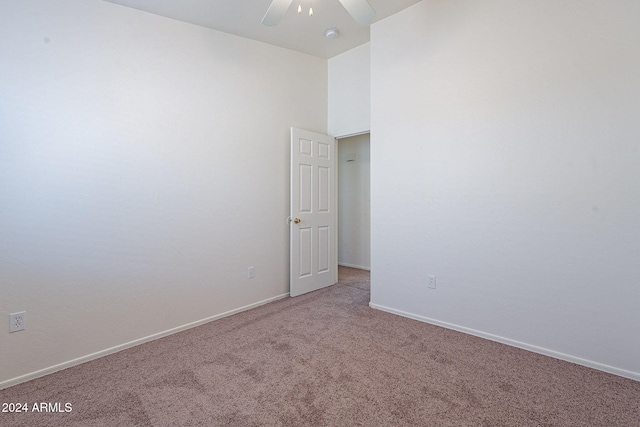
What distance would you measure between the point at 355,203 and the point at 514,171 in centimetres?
305

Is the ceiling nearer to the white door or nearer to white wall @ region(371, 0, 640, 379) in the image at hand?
white wall @ region(371, 0, 640, 379)

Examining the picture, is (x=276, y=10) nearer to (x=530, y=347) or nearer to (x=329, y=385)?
(x=329, y=385)

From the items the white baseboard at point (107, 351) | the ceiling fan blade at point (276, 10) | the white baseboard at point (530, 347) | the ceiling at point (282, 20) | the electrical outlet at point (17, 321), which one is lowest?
the white baseboard at point (107, 351)

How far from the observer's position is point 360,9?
1.79 m

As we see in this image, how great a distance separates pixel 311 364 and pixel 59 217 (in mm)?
2017

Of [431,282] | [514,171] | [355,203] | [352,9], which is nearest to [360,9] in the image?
[352,9]

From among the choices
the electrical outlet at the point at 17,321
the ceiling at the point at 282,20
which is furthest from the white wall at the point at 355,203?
the electrical outlet at the point at 17,321

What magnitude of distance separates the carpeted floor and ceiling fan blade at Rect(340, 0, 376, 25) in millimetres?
2240

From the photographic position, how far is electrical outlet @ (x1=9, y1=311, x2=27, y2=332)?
6.36ft

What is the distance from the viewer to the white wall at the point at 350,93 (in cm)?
351

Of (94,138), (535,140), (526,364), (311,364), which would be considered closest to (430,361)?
(526,364)

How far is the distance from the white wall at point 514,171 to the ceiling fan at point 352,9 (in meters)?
1.10

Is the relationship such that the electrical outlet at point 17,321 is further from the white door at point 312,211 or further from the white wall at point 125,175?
the white door at point 312,211

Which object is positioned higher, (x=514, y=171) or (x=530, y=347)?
(x=514, y=171)
